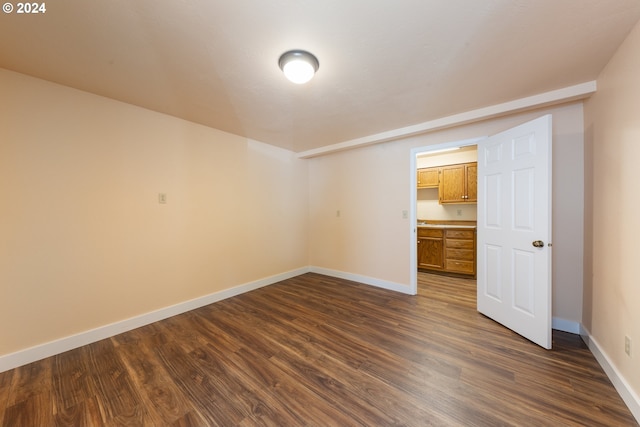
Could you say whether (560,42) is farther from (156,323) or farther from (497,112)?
(156,323)

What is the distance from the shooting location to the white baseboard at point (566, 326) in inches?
89.4

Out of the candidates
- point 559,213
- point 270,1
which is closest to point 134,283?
point 270,1

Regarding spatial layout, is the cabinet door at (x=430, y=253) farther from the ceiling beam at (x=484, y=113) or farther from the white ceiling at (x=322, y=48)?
the white ceiling at (x=322, y=48)

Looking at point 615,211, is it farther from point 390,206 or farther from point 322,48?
point 322,48

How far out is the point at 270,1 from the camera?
125cm

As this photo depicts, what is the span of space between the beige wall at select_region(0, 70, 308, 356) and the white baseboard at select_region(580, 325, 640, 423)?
3.81m

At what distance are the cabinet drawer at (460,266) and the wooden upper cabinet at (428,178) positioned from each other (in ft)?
5.14

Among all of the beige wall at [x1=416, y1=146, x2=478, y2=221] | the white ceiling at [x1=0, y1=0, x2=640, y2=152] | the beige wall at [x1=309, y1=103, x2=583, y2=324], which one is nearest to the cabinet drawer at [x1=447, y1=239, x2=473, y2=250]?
the beige wall at [x1=416, y1=146, x2=478, y2=221]

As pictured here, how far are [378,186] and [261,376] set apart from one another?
2.94 meters

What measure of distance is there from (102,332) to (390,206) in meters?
3.77

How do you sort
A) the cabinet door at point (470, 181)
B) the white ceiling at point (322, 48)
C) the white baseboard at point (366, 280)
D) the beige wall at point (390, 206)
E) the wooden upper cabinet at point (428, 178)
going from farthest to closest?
the wooden upper cabinet at point (428, 178) → the cabinet door at point (470, 181) → the white baseboard at point (366, 280) → the beige wall at point (390, 206) → the white ceiling at point (322, 48)

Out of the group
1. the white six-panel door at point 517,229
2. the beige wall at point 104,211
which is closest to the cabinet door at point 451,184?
the white six-panel door at point 517,229

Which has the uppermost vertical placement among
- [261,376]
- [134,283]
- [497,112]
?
[497,112]

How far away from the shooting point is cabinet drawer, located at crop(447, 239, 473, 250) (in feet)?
13.1
